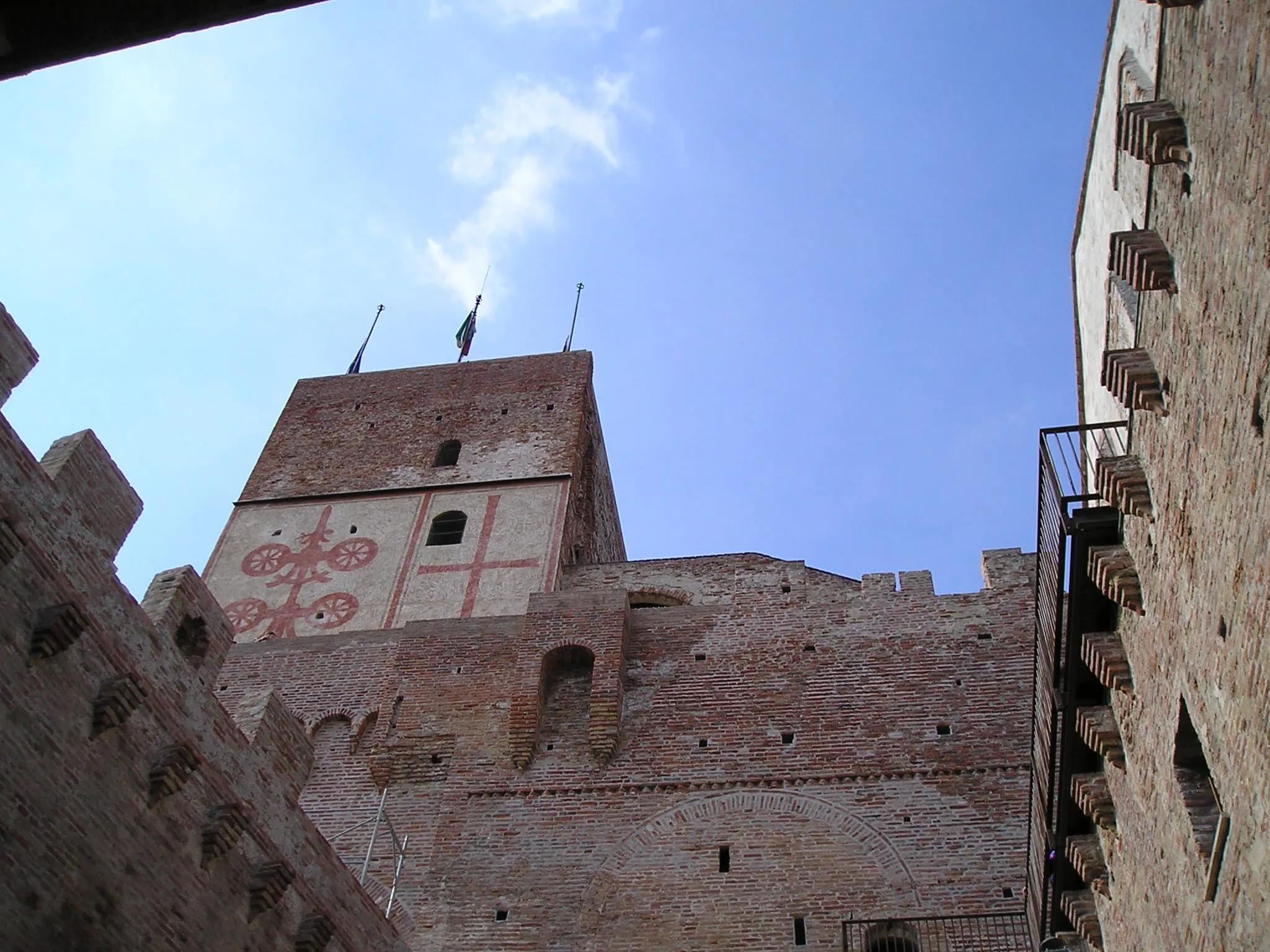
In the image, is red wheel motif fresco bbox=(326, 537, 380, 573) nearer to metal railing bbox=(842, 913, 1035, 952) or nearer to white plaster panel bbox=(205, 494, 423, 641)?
white plaster panel bbox=(205, 494, 423, 641)

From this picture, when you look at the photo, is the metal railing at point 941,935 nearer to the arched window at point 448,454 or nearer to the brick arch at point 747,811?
the brick arch at point 747,811

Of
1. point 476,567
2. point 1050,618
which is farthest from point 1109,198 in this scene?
point 476,567

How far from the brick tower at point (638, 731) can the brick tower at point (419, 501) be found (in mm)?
73

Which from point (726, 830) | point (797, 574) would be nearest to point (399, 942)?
point (726, 830)

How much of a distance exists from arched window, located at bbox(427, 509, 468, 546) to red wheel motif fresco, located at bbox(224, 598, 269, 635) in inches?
110

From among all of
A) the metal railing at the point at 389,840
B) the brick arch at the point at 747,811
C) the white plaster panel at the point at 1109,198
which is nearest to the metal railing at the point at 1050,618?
the white plaster panel at the point at 1109,198

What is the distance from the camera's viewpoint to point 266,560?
20.4 metres

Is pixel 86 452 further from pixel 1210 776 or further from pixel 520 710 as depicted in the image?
pixel 520 710

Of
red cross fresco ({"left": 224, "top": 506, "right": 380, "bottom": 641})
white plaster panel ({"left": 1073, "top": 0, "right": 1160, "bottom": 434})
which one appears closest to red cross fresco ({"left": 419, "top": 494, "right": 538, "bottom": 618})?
red cross fresco ({"left": 224, "top": 506, "right": 380, "bottom": 641})

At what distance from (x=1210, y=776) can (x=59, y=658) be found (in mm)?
6383

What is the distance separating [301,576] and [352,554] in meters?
0.87

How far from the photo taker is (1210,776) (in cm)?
629

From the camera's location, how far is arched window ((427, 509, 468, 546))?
20.1 m

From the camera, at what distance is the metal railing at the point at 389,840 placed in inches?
506
